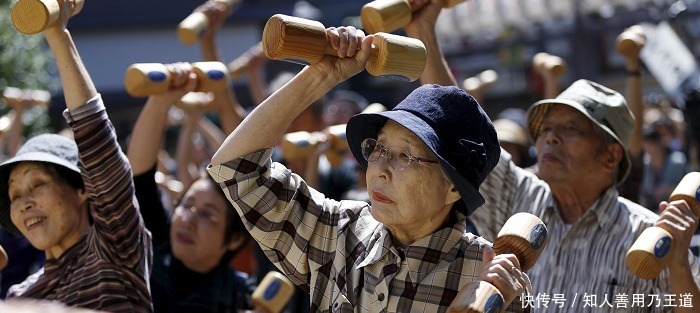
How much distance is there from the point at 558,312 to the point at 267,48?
156 centimetres

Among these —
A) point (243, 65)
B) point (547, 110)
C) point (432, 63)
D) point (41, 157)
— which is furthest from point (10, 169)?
point (243, 65)

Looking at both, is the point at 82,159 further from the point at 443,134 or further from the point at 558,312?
the point at 558,312

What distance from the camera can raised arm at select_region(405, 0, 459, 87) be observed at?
3723 mm

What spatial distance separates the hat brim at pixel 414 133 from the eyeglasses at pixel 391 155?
0.06 m

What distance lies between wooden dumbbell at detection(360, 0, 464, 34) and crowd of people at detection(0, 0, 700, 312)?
195mm

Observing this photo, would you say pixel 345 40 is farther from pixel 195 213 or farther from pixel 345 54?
pixel 195 213

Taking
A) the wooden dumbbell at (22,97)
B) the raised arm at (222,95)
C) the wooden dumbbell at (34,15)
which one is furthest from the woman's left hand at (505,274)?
the wooden dumbbell at (22,97)

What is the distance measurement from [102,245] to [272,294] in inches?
35.8

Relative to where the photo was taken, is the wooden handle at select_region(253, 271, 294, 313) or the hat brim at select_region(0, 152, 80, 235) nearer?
the hat brim at select_region(0, 152, 80, 235)

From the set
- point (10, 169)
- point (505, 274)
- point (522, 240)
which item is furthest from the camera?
point (10, 169)

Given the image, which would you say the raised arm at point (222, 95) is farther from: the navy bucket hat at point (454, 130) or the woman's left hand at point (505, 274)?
the woman's left hand at point (505, 274)

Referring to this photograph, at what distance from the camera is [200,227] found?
4.32 metres

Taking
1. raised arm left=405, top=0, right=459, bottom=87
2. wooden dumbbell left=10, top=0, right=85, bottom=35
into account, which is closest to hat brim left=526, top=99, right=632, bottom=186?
raised arm left=405, top=0, right=459, bottom=87

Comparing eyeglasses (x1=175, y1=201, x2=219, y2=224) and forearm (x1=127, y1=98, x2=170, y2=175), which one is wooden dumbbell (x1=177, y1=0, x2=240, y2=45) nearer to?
eyeglasses (x1=175, y1=201, x2=219, y2=224)
